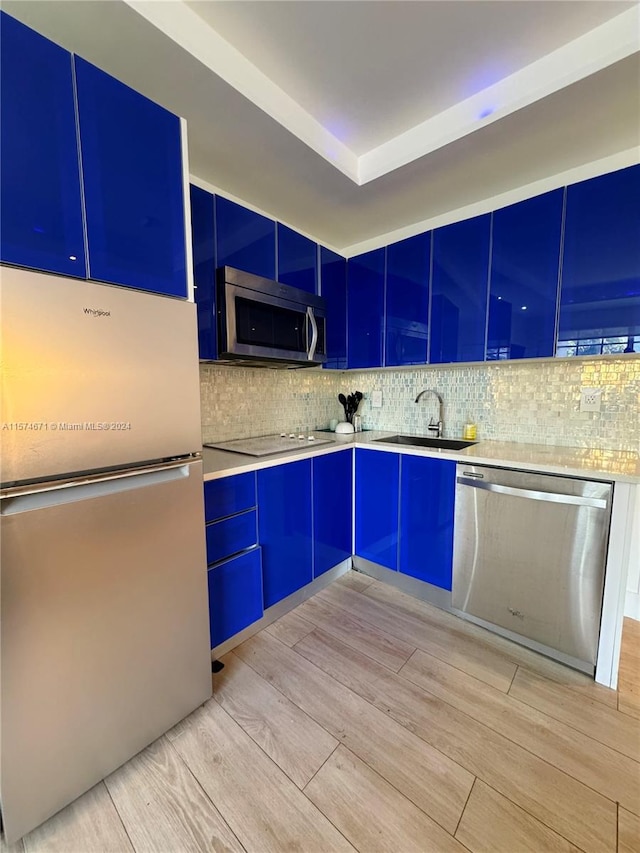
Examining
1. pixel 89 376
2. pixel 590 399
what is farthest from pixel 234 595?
pixel 590 399

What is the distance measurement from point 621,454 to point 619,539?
0.62 m

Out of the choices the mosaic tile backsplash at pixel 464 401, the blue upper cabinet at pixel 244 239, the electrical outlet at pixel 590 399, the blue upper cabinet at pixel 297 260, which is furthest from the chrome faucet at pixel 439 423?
the blue upper cabinet at pixel 244 239

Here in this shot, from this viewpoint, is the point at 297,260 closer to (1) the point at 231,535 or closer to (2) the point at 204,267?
(2) the point at 204,267

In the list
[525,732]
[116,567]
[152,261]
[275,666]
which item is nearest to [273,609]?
[275,666]

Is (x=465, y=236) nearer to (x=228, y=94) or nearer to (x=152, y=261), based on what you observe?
(x=228, y=94)

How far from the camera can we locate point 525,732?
1265 millimetres

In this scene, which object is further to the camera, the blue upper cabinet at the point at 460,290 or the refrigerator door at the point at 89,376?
the blue upper cabinet at the point at 460,290

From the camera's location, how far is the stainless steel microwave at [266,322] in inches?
68.1

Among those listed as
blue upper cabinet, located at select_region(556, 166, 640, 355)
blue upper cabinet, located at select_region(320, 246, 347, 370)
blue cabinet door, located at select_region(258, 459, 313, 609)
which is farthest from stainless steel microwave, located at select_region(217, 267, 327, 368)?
blue upper cabinet, located at select_region(556, 166, 640, 355)

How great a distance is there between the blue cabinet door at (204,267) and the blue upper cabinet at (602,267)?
1.77m

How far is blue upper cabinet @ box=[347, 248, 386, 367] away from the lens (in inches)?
96.4

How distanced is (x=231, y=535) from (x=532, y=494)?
4.62 ft

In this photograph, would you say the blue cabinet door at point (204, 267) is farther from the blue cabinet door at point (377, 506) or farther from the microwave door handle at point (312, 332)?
the blue cabinet door at point (377, 506)

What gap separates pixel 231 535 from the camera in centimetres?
158
